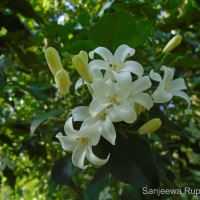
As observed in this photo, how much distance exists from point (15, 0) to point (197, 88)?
3.02 ft

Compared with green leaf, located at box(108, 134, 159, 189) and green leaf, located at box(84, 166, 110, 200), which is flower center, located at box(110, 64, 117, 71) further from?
green leaf, located at box(84, 166, 110, 200)

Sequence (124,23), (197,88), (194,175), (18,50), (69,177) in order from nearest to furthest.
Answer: (124,23) < (69,177) < (18,50) < (197,88) < (194,175)

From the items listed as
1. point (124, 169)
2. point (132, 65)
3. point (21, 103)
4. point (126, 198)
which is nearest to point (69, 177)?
point (126, 198)

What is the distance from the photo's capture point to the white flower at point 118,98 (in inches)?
23.2

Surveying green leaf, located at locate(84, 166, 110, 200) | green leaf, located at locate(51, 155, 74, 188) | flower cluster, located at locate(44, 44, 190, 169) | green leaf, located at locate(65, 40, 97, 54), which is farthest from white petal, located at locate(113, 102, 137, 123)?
green leaf, located at locate(51, 155, 74, 188)

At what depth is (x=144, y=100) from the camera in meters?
0.62

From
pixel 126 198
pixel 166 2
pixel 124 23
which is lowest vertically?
pixel 126 198

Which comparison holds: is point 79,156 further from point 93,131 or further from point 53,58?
point 53,58

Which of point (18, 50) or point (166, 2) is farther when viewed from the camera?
point (18, 50)

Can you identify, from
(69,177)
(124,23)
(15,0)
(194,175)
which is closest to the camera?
(124,23)

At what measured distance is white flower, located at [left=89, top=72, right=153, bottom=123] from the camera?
23.2 inches

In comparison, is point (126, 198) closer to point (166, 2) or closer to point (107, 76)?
point (107, 76)

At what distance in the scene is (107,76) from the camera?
637mm

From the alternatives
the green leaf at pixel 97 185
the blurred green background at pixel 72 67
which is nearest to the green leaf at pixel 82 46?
the blurred green background at pixel 72 67
